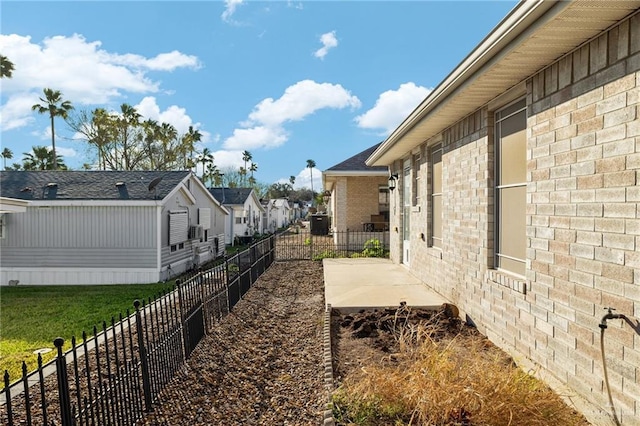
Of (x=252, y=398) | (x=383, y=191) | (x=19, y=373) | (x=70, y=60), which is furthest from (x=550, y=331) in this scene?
(x=383, y=191)

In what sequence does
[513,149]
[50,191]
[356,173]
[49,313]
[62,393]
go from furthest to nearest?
1. [356,173]
2. [50,191]
3. [49,313]
4. [513,149]
5. [62,393]

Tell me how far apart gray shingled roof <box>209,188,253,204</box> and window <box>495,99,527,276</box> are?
2728 cm

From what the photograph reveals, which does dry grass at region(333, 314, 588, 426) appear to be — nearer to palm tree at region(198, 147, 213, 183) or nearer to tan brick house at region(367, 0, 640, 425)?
tan brick house at region(367, 0, 640, 425)

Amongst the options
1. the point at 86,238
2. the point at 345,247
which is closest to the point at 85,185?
the point at 86,238

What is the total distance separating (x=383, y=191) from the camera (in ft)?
62.7

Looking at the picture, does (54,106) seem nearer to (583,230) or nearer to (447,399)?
(447,399)

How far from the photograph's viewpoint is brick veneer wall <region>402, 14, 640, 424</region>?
300cm

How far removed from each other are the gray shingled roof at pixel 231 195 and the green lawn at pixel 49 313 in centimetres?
1781

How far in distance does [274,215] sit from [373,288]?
44862 millimetres

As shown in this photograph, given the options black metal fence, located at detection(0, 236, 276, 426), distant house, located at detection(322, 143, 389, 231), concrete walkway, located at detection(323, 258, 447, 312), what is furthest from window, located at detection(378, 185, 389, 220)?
black metal fence, located at detection(0, 236, 276, 426)

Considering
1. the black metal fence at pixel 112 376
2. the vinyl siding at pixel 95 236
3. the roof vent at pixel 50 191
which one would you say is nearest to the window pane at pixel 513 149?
the black metal fence at pixel 112 376

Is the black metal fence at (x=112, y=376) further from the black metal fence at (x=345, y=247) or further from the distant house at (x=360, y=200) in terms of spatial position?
the distant house at (x=360, y=200)

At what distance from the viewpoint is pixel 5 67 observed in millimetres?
21531

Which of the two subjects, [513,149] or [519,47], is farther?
[513,149]
